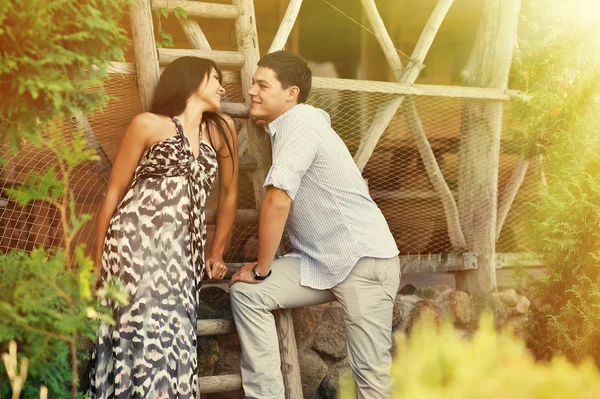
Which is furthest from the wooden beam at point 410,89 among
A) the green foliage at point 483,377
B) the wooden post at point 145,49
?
the green foliage at point 483,377

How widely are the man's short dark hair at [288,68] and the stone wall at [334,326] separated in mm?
1487

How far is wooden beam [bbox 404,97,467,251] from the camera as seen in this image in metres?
4.80

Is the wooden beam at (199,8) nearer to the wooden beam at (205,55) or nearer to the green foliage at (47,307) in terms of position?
the wooden beam at (205,55)

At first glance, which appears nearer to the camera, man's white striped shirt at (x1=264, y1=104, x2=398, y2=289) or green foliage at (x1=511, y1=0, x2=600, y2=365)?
man's white striped shirt at (x1=264, y1=104, x2=398, y2=289)

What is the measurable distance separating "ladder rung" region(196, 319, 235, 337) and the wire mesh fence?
0.60m

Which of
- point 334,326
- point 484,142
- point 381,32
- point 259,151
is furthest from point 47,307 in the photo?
point 484,142

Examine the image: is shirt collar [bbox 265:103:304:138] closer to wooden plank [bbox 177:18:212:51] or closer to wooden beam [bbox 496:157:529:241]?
wooden plank [bbox 177:18:212:51]

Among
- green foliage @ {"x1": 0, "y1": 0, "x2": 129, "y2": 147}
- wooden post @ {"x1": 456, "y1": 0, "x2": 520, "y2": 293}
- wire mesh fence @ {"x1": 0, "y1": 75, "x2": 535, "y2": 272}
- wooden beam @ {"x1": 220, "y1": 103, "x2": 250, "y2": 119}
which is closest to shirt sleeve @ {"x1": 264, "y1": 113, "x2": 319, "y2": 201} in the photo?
wooden beam @ {"x1": 220, "y1": 103, "x2": 250, "y2": 119}

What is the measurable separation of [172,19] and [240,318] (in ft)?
17.9

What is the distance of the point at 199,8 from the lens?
377 cm

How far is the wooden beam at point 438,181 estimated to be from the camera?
15.7 ft

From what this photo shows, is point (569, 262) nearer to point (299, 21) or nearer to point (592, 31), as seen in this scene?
point (592, 31)

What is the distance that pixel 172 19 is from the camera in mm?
8078

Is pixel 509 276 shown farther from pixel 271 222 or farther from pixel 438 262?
pixel 271 222
